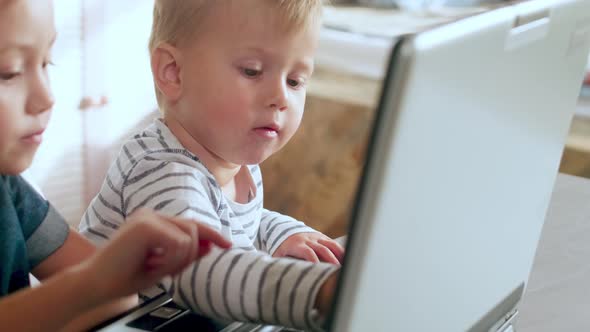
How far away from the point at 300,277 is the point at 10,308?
190 mm

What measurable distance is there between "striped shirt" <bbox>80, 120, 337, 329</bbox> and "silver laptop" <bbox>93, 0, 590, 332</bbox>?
0.12 ft

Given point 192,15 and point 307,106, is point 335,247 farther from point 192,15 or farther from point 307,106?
point 307,106

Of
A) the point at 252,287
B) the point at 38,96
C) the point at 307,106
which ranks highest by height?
the point at 38,96

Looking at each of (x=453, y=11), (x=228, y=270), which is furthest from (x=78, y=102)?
(x=228, y=270)

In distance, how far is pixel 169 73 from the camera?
32.2 inches

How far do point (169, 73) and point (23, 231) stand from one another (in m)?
0.21

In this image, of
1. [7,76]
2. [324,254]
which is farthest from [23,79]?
[324,254]

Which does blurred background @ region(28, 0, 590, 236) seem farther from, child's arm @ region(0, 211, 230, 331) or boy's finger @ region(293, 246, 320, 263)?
child's arm @ region(0, 211, 230, 331)

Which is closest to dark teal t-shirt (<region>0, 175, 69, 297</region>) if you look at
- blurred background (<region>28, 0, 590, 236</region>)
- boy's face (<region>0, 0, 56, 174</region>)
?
boy's face (<region>0, 0, 56, 174</region>)

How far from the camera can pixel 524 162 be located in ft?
1.98

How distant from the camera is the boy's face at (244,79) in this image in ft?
2.51

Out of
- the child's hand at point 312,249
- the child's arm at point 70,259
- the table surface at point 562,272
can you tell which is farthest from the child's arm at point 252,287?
the table surface at point 562,272

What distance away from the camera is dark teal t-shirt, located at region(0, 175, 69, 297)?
0.69 metres

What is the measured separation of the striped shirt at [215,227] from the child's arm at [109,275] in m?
0.09
